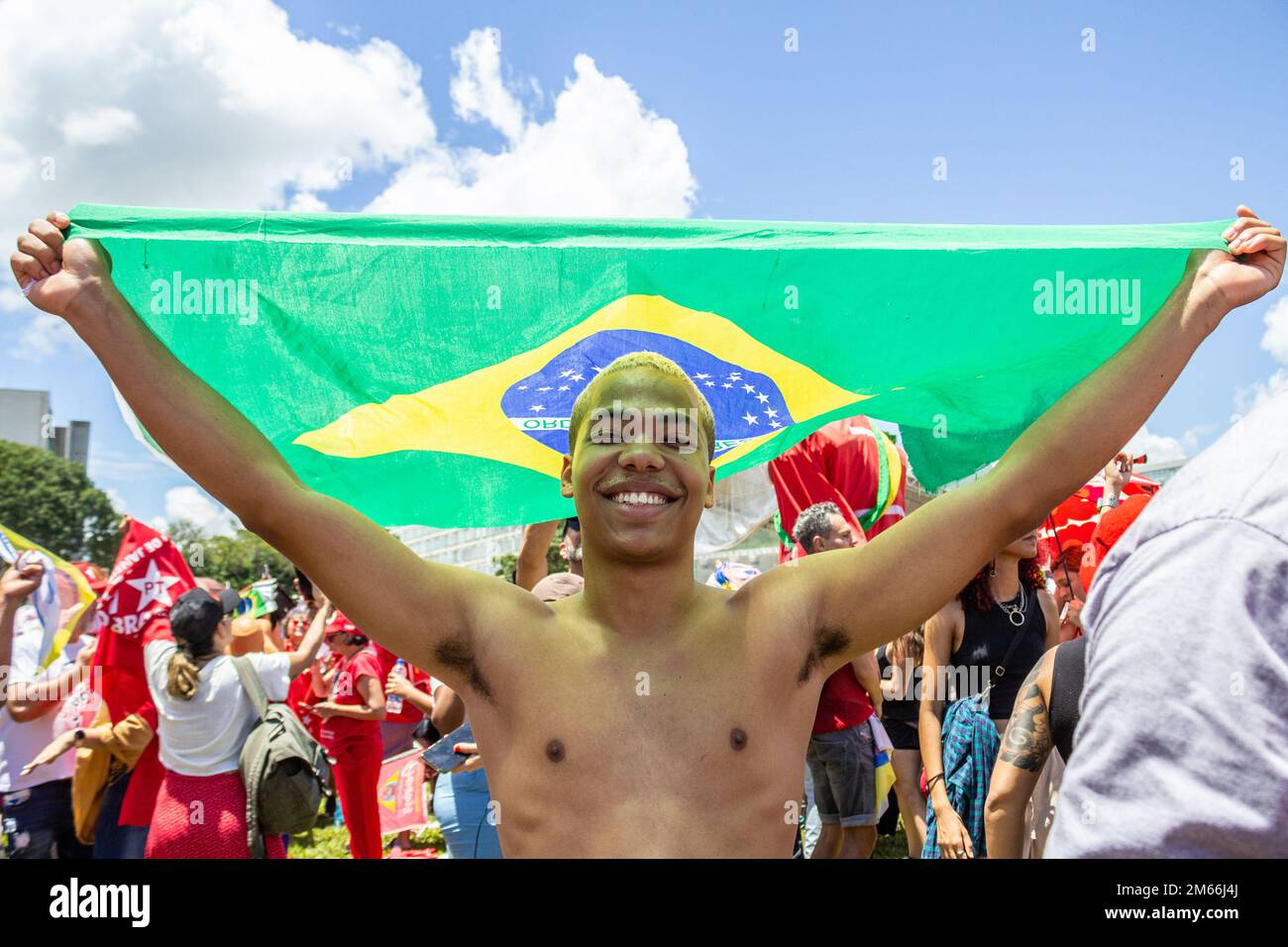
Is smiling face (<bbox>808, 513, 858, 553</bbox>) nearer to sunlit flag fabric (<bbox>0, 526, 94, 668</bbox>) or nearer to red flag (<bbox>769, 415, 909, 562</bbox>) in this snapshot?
red flag (<bbox>769, 415, 909, 562</bbox>)

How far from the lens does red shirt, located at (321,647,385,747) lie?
18.2 ft

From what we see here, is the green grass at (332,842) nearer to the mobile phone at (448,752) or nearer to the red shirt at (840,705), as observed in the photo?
the mobile phone at (448,752)

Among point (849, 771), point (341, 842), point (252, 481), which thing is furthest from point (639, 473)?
point (341, 842)

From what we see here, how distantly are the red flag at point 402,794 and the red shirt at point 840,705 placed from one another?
3.07 metres

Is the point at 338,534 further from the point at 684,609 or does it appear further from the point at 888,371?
the point at 888,371

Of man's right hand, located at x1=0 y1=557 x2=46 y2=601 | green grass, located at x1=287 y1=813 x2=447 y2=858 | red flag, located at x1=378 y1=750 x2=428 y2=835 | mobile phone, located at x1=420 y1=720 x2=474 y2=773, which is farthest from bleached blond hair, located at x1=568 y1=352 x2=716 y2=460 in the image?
green grass, located at x1=287 y1=813 x2=447 y2=858

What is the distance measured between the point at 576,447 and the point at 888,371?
150cm

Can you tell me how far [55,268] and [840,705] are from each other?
12.8ft

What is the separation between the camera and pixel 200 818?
14.5ft

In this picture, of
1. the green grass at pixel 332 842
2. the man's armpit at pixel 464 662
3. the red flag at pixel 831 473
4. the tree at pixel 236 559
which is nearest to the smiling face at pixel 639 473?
the man's armpit at pixel 464 662

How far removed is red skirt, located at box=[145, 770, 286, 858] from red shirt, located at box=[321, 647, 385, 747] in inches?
38.1

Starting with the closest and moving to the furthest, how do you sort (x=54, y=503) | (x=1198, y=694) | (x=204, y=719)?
(x=1198, y=694) → (x=204, y=719) → (x=54, y=503)

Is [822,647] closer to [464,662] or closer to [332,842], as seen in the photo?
[464,662]
